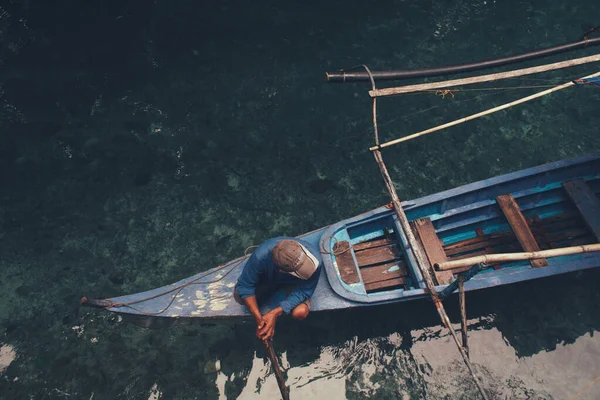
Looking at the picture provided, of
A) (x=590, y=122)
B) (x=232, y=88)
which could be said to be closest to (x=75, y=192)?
(x=232, y=88)

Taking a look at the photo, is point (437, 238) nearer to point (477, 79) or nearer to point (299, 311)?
point (477, 79)

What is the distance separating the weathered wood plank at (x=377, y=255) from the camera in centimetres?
691

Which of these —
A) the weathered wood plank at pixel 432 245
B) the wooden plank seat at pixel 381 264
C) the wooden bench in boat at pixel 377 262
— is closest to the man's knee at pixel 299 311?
the wooden bench in boat at pixel 377 262

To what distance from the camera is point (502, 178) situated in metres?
6.99

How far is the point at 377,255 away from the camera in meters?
6.98

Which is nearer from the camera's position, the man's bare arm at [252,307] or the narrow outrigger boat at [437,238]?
the man's bare arm at [252,307]

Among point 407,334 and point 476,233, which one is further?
point 476,233

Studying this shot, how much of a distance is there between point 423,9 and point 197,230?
862 cm

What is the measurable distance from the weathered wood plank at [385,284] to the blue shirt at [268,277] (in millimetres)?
1406

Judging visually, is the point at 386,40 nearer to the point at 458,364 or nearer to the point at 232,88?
the point at 232,88

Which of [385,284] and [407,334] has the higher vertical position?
[385,284]

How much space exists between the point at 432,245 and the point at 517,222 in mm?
1573

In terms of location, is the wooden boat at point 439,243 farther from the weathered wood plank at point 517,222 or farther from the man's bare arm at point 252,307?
the man's bare arm at point 252,307

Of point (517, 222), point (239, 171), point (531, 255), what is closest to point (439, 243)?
point (517, 222)
